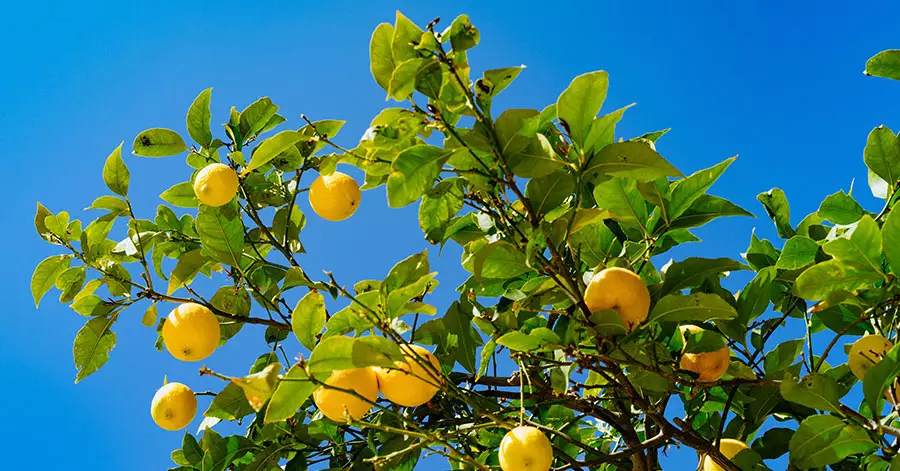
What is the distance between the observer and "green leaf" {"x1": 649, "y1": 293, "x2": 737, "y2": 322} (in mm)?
1414

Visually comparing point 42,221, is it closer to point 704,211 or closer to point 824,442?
point 704,211

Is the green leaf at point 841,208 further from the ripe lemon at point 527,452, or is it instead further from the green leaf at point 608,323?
the ripe lemon at point 527,452

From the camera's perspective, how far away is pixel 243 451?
195cm

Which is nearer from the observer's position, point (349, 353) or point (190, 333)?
point (349, 353)

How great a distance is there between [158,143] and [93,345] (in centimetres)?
52

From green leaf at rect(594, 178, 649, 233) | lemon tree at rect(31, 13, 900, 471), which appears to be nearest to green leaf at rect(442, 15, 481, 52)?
lemon tree at rect(31, 13, 900, 471)

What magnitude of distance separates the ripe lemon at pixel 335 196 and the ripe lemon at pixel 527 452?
729 millimetres

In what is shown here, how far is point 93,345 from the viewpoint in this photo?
74.5 inches

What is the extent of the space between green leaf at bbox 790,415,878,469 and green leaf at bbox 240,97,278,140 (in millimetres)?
1418

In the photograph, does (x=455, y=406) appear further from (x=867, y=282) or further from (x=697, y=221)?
(x=867, y=282)

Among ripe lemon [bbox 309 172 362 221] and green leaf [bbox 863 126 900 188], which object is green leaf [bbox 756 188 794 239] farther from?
ripe lemon [bbox 309 172 362 221]

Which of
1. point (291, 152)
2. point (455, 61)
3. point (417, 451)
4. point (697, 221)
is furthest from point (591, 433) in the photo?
point (455, 61)

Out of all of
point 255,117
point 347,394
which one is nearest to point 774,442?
point 347,394

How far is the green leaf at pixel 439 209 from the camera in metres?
1.50
